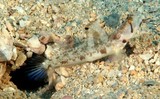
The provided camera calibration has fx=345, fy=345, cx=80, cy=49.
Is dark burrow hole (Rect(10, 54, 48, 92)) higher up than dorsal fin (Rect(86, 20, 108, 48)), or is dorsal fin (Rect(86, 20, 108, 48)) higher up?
dorsal fin (Rect(86, 20, 108, 48))

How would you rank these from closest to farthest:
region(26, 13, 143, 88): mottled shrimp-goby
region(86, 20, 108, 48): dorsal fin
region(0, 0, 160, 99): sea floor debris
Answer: region(0, 0, 160, 99): sea floor debris
region(26, 13, 143, 88): mottled shrimp-goby
region(86, 20, 108, 48): dorsal fin

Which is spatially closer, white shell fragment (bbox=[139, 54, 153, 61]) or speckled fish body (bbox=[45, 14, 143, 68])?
white shell fragment (bbox=[139, 54, 153, 61])

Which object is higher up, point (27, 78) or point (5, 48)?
point (5, 48)

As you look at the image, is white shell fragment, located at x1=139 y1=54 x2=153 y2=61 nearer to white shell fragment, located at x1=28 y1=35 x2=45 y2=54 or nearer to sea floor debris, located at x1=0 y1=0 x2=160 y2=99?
sea floor debris, located at x1=0 y1=0 x2=160 y2=99

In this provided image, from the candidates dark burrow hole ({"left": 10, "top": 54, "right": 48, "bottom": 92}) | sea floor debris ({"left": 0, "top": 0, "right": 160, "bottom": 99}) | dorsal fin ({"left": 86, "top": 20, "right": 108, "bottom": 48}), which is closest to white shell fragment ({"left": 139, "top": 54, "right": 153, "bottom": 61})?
sea floor debris ({"left": 0, "top": 0, "right": 160, "bottom": 99})

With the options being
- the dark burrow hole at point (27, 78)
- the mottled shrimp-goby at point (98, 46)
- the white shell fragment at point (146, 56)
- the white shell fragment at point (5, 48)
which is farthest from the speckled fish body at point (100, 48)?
the white shell fragment at point (5, 48)

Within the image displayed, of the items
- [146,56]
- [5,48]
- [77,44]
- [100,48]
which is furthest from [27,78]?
[146,56]

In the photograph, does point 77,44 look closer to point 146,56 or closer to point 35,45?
point 35,45
